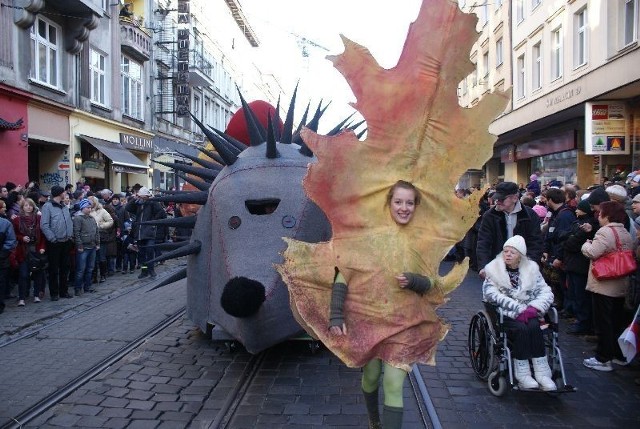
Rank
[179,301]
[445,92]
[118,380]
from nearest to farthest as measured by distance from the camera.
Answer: [445,92]
[118,380]
[179,301]

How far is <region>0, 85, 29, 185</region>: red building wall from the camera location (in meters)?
15.0

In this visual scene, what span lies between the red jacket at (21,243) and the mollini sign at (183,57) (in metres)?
19.1

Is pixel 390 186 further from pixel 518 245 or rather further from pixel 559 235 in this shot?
pixel 559 235

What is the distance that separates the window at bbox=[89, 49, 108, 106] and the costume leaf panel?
63.5 ft

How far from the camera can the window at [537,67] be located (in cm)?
1975

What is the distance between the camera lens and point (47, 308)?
8.76m

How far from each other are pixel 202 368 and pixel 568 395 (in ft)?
Result: 11.2

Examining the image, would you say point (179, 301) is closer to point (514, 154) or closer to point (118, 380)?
point (118, 380)

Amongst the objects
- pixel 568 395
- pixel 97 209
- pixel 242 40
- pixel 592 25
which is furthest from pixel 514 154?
pixel 242 40

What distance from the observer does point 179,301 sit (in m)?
9.40

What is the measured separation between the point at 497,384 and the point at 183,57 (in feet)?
87.7

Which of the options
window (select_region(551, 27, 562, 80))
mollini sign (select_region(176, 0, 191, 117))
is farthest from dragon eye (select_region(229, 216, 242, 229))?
mollini sign (select_region(176, 0, 191, 117))

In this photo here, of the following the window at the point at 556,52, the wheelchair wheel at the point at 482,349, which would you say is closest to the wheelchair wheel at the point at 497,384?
the wheelchair wheel at the point at 482,349

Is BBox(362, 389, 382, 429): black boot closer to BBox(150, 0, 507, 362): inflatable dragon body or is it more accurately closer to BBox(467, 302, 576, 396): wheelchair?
BBox(150, 0, 507, 362): inflatable dragon body
